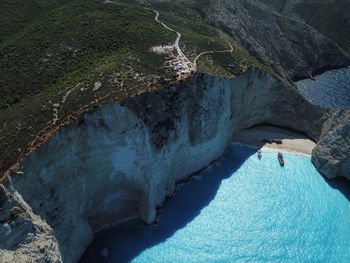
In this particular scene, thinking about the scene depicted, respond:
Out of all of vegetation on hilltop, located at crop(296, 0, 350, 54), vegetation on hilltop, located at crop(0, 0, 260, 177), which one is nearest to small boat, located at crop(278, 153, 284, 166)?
vegetation on hilltop, located at crop(0, 0, 260, 177)

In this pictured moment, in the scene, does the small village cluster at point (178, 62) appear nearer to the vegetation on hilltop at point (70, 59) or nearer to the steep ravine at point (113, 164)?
the vegetation on hilltop at point (70, 59)

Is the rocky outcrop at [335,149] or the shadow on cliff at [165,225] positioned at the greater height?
the rocky outcrop at [335,149]

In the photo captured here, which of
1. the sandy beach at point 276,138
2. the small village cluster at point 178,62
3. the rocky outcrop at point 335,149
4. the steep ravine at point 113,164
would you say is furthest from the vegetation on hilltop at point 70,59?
the rocky outcrop at point 335,149

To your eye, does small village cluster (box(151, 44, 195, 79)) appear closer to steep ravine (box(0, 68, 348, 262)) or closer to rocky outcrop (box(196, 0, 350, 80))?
steep ravine (box(0, 68, 348, 262))

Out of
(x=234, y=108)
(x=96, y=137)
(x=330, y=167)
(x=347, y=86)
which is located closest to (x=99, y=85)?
(x=96, y=137)

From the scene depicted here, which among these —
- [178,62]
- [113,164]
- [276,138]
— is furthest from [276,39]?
[113,164]

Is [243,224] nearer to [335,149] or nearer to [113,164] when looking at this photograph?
[113,164]
